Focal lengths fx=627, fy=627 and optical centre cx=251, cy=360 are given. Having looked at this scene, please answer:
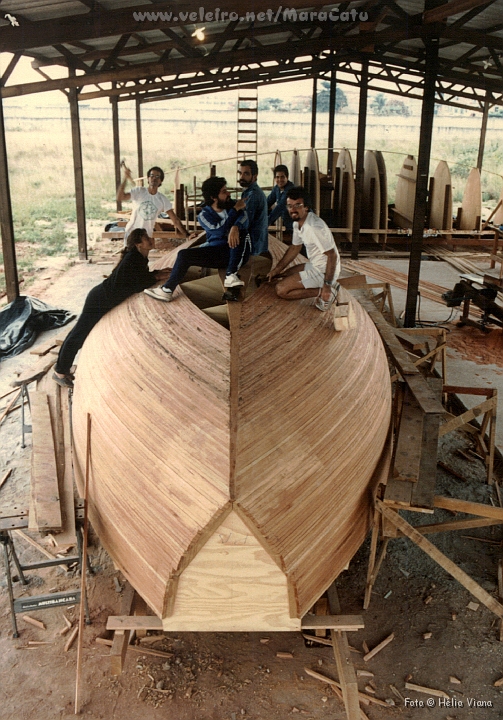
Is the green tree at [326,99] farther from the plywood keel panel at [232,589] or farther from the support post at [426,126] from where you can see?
the plywood keel panel at [232,589]

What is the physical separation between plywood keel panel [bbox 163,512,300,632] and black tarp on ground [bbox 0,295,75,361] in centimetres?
676

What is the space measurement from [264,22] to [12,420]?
33.5 feet

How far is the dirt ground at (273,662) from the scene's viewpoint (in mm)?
3826

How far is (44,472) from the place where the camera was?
4711 mm

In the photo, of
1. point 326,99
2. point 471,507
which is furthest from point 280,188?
point 326,99

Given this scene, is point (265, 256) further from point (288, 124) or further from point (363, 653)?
point (288, 124)

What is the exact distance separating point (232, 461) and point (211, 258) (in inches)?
110

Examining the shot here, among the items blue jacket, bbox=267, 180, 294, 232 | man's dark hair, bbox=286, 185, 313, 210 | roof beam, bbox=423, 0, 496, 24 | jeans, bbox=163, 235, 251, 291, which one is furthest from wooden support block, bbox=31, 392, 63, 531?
roof beam, bbox=423, 0, 496, 24

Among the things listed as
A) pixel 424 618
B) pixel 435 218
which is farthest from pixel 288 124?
pixel 424 618

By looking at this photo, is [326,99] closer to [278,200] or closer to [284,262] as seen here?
[278,200]

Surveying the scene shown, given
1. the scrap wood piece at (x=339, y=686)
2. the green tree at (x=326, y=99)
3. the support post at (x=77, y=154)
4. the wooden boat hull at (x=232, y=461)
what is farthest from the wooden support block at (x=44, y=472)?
the green tree at (x=326, y=99)

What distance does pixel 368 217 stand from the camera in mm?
15938

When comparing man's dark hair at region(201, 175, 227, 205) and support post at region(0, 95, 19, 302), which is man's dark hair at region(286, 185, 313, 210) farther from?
support post at region(0, 95, 19, 302)

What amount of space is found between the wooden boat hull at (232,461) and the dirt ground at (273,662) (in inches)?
26.6
